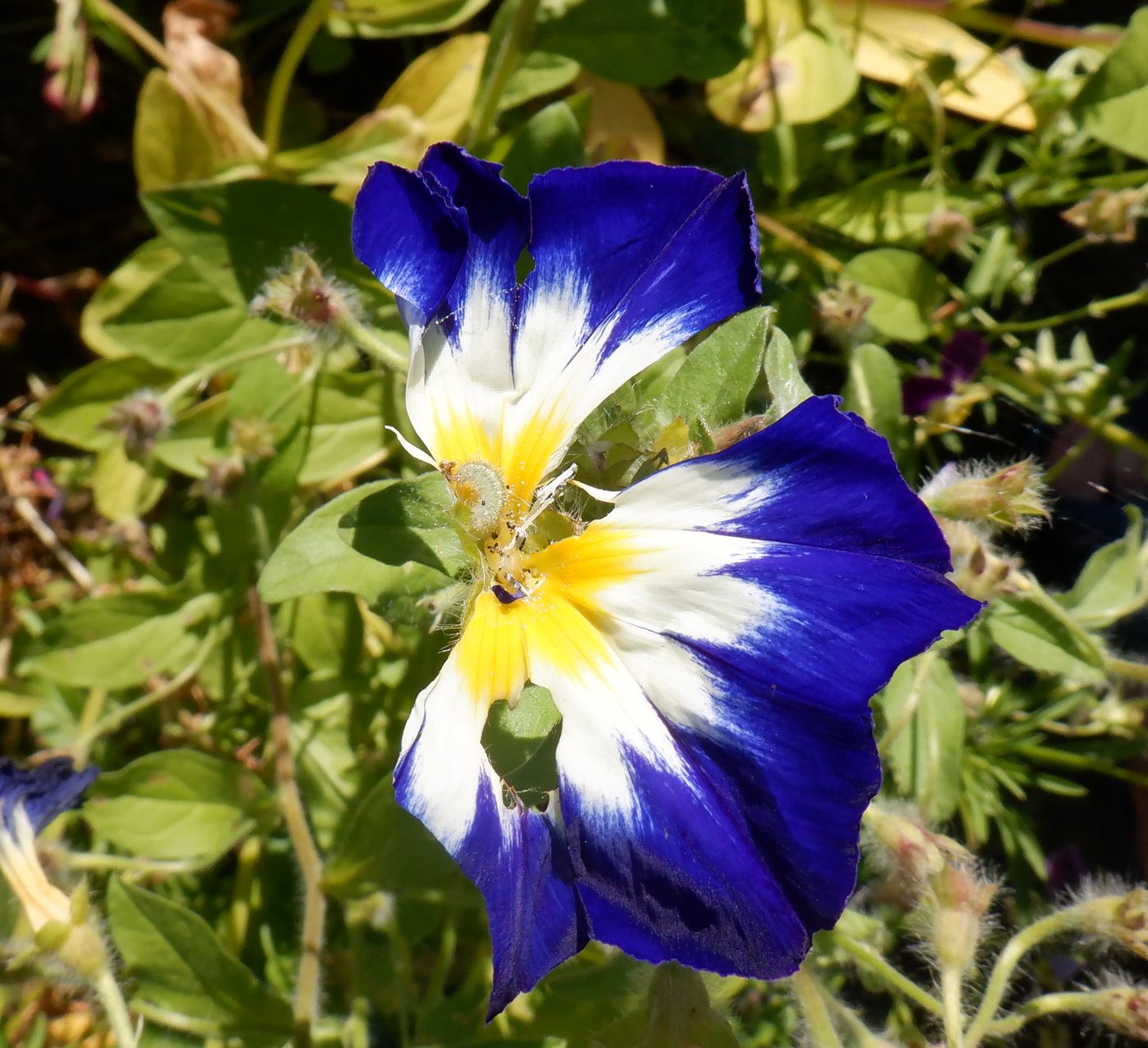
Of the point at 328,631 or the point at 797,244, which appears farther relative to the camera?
the point at 797,244

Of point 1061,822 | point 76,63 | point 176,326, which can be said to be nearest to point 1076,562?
point 1061,822

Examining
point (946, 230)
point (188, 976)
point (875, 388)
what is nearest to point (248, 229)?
point (875, 388)

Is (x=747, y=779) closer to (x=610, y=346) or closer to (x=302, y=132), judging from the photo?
(x=610, y=346)

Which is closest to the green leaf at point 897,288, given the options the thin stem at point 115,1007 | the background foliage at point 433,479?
the background foliage at point 433,479

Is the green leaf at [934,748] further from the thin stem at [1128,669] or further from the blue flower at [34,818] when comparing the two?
the blue flower at [34,818]

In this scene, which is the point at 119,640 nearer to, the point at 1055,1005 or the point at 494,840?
the point at 494,840

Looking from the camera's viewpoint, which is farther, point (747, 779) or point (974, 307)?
point (974, 307)

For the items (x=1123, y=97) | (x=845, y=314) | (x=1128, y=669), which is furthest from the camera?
(x=1123, y=97)
